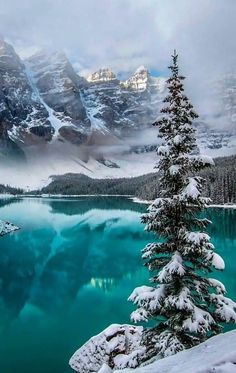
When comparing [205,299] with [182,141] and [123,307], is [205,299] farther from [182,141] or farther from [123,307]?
[123,307]

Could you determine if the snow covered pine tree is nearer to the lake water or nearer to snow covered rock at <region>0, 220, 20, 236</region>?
the lake water

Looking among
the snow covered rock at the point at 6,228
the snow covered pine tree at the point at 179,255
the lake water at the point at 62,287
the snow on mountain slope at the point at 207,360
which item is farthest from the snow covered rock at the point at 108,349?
the snow covered rock at the point at 6,228

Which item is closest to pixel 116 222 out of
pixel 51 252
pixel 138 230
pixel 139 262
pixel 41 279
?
pixel 138 230

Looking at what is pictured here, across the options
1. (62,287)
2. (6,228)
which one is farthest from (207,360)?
(6,228)

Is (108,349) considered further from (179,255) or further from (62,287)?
(62,287)

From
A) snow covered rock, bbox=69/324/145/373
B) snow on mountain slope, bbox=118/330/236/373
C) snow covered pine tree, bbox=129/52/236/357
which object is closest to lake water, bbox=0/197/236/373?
snow covered rock, bbox=69/324/145/373

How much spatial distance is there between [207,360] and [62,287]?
42334mm

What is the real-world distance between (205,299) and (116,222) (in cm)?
11144

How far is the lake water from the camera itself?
31.8 m

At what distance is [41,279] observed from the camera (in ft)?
182

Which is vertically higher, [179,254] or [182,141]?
[182,141]

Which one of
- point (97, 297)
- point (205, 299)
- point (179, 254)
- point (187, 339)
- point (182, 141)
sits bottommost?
point (97, 297)

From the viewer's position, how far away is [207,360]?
1024cm

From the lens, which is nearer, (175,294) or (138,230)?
(175,294)
